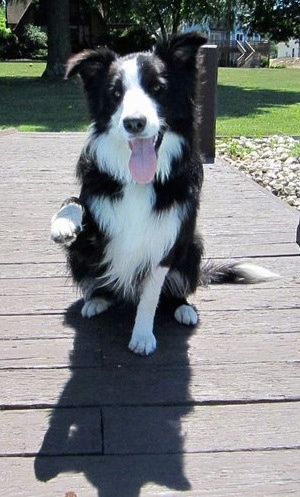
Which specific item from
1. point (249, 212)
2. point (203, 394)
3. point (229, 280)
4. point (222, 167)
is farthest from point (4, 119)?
point (203, 394)

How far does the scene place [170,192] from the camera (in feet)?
10.6

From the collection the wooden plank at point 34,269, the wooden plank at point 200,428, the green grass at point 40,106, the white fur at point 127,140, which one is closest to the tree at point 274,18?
the green grass at point 40,106

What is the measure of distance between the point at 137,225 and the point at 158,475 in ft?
4.35

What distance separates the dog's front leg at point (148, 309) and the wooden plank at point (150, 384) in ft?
0.47

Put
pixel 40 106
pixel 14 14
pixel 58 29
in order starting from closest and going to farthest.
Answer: pixel 40 106, pixel 58 29, pixel 14 14

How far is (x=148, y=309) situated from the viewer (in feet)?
10.8

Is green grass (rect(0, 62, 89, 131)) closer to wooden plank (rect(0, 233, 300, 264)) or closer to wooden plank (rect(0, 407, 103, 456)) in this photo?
wooden plank (rect(0, 233, 300, 264))

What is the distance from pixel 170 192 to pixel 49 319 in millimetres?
894

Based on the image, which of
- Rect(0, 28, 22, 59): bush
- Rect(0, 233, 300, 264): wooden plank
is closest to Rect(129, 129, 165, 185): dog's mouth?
Rect(0, 233, 300, 264): wooden plank

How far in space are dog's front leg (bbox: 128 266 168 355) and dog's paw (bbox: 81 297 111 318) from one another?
349 millimetres

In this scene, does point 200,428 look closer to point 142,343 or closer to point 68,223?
point 142,343

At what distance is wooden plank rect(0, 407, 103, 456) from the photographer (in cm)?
235

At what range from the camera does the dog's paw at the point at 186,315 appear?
3477 mm

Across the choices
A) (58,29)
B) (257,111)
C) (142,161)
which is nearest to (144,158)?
(142,161)
